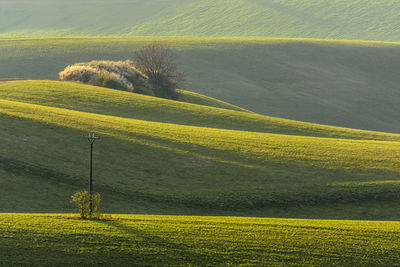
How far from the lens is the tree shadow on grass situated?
43.8 ft

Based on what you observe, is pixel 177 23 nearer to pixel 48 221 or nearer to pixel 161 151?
pixel 161 151

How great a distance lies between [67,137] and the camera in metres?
27.5

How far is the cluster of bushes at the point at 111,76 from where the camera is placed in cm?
5141

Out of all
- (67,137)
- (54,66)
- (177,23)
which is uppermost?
(177,23)

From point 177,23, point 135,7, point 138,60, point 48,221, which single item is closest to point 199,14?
point 177,23

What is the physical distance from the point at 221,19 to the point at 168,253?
473ft

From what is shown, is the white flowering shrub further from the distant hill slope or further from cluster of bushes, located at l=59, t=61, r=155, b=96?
the distant hill slope

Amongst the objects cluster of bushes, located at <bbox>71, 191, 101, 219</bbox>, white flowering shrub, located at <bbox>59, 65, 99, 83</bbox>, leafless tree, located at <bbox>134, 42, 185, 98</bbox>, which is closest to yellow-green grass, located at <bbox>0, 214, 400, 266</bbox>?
cluster of bushes, located at <bbox>71, 191, 101, 219</bbox>

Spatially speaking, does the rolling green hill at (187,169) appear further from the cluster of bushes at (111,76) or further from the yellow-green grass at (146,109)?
the cluster of bushes at (111,76)

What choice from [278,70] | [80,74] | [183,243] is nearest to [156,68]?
[80,74]

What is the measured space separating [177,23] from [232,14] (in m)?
17.6

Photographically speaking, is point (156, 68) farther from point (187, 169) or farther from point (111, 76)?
point (187, 169)

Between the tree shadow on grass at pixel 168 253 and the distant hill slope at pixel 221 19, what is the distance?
430 ft

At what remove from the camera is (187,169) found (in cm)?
2555
